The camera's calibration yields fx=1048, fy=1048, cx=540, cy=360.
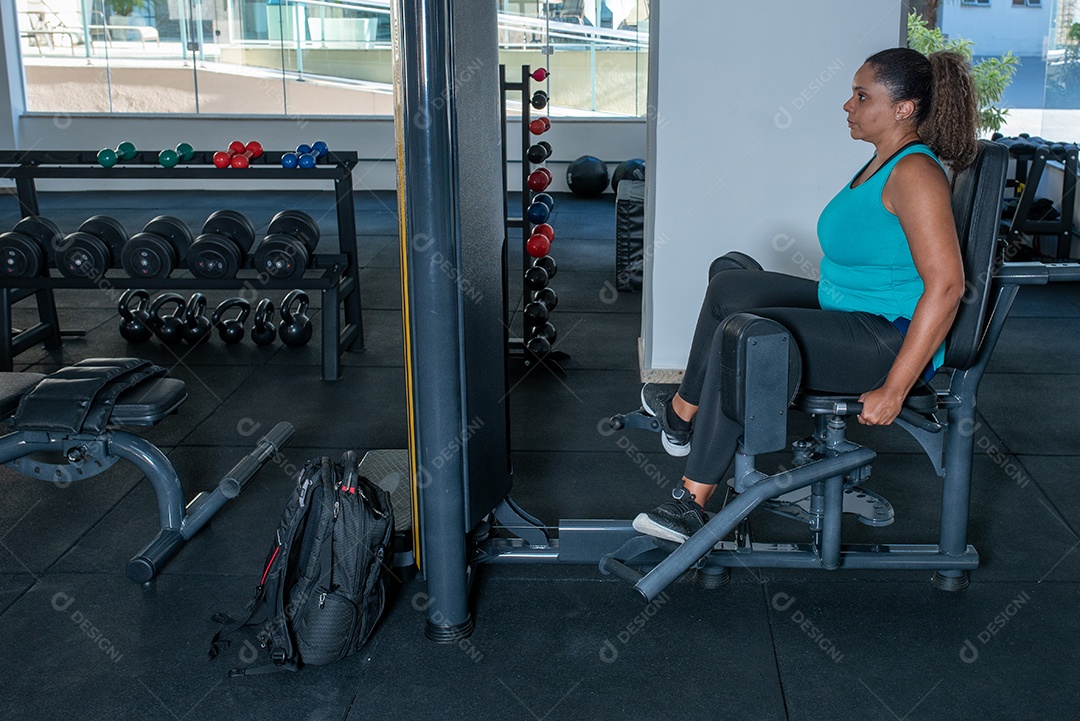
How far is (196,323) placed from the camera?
379cm

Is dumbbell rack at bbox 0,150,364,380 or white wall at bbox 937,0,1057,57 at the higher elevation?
white wall at bbox 937,0,1057,57

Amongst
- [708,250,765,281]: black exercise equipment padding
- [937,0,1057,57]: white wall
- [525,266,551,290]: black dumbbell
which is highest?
[937,0,1057,57]: white wall

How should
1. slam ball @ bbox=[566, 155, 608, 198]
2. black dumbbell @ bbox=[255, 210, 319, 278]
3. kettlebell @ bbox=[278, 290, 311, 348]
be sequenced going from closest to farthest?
black dumbbell @ bbox=[255, 210, 319, 278] → kettlebell @ bbox=[278, 290, 311, 348] → slam ball @ bbox=[566, 155, 608, 198]

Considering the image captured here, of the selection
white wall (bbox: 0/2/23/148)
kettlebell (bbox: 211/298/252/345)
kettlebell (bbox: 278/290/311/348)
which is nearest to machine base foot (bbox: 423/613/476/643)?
kettlebell (bbox: 278/290/311/348)

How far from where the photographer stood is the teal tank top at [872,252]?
185cm

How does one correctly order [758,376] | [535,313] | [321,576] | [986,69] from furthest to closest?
[986,69] → [535,313] → [321,576] → [758,376]

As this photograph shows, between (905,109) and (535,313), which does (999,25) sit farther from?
(905,109)

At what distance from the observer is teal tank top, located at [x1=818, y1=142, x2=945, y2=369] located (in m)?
1.85

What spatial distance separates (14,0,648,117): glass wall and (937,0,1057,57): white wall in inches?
86.1

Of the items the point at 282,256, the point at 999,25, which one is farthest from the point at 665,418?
the point at 999,25

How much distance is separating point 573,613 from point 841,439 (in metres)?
0.61

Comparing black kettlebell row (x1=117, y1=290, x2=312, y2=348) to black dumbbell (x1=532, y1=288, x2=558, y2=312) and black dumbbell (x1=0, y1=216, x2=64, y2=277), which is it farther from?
black dumbbell (x1=532, y1=288, x2=558, y2=312)

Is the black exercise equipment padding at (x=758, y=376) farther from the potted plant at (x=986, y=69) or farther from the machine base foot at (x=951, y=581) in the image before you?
the potted plant at (x=986, y=69)

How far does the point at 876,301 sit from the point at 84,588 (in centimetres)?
166
